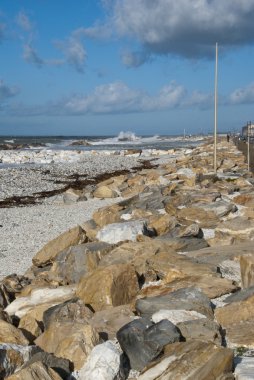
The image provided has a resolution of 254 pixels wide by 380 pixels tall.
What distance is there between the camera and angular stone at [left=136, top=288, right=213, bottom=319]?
499 centimetres

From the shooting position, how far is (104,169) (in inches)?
1297

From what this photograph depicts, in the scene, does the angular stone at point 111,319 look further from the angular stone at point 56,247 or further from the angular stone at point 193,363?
the angular stone at point 56,247

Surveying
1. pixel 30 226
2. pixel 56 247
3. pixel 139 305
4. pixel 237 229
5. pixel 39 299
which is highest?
pixel 237 229

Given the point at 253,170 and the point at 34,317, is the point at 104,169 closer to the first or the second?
the point at 253,170

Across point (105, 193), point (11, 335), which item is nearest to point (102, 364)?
point (11, 335)

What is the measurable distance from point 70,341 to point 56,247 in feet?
13.5

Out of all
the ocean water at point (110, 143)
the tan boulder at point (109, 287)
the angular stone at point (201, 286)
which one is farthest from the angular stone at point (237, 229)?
the ocean water at point (110, 143)

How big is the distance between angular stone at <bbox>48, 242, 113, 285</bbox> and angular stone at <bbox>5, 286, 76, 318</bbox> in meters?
0.71

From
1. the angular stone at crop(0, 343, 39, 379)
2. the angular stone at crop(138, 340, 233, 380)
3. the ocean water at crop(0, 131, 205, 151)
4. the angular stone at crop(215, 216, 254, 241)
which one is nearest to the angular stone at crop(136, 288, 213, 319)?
the angular stone at crop(138, 340, 233, 380)

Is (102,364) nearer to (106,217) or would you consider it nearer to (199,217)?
(199,217)

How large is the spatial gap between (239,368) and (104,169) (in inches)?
1149

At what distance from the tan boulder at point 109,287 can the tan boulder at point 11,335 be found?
3.50ft

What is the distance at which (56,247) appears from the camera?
840 cm

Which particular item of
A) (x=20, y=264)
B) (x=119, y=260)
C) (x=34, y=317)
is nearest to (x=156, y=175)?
(x=20, y=264)
